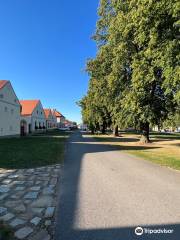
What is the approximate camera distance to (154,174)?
33.7 ft

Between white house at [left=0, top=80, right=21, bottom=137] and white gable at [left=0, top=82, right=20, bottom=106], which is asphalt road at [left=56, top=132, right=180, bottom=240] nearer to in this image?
white house at [left=0, top=80, right=21, bottom=137]

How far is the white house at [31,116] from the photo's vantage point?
58.0 metres

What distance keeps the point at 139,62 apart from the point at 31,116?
1682 inches

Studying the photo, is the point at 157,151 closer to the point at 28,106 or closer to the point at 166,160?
the point at 166,160

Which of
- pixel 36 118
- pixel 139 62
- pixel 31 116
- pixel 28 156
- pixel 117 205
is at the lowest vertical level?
pixel 117 205

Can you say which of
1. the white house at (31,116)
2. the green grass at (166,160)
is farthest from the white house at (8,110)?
the green grass at (166,160)

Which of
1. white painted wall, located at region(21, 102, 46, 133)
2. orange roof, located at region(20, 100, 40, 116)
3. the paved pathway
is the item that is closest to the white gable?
white painted wall, located at region(21, 102, 46, 133)

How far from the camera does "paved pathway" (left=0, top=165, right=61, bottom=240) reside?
16.1 ft

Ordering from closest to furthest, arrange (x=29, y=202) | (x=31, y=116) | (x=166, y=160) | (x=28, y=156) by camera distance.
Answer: (x=29, y=202) < (x=166, y=160) < (x=28, y=156) < (x=31, y=116)

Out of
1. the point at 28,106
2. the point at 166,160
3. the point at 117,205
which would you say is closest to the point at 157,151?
the point at 166,160

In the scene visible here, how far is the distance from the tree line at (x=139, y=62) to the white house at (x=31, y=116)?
96.2 ft

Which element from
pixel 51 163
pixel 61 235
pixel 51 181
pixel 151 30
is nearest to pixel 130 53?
pixel 151 30

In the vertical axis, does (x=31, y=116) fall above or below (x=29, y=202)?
above

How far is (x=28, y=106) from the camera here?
62.8 m
